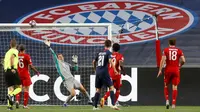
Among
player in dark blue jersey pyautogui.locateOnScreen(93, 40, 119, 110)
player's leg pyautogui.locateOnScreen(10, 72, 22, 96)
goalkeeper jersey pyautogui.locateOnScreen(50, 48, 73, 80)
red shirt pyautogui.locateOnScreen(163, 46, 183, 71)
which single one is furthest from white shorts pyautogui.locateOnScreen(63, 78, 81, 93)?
red shirt pyautogui.locateOnScreen(163, 46, 183, 71)

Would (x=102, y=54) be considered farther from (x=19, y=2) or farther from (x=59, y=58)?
(x=19, y=2)

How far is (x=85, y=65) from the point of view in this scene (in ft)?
76.1

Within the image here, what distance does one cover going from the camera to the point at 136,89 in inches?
889

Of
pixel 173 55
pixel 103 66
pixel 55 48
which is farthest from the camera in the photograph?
pixel 55 48

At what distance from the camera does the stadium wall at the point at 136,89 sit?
22531mm

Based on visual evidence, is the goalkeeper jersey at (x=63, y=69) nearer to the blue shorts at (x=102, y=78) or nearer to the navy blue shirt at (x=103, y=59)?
the blue shorts at (x=102, y=78)

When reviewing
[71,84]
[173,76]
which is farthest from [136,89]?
[173,76]

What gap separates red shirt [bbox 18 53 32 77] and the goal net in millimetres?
1336

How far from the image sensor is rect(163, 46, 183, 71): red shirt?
19.3 metres

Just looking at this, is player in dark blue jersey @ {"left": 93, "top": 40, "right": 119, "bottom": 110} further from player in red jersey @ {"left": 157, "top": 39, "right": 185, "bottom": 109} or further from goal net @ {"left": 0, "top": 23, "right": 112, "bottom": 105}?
goal net @ {"left": 0, "top": 23, "right": 112, "bottom": 105}

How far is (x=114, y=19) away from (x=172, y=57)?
6.21 meters

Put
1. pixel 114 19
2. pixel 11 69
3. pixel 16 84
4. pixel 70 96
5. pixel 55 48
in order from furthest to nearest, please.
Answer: pixel 114 19, pixel 55 48, pixel 70 96, pixel 16 84, pixel 11 69

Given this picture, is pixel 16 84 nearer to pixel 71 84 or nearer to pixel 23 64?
pixel 23 64

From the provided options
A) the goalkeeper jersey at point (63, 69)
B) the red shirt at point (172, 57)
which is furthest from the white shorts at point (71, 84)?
the red shirt at point (172, 57)
